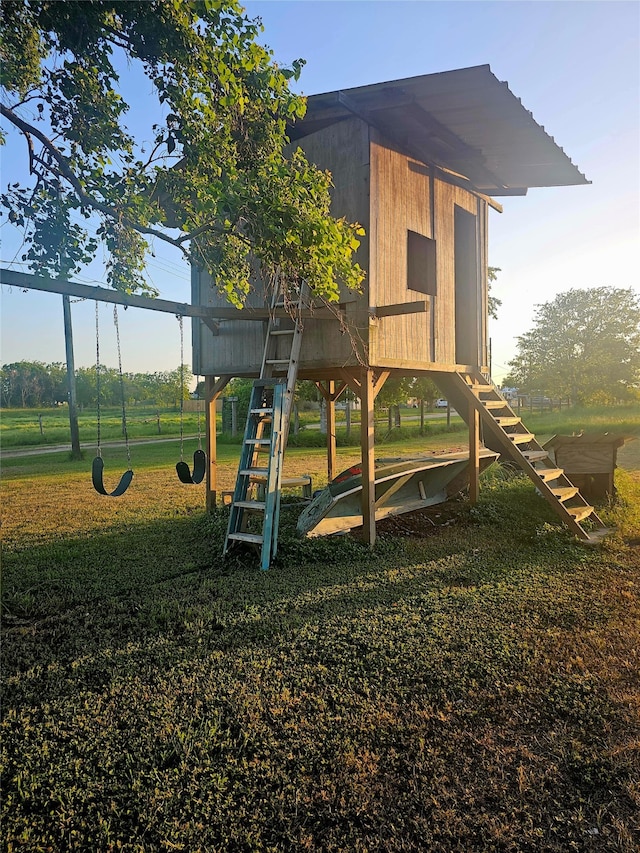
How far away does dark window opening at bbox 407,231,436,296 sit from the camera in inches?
360

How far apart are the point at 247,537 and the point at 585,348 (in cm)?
3472

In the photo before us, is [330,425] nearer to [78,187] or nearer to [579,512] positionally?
[579,512]

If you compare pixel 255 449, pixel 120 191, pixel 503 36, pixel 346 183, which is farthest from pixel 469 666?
pixel 503 36

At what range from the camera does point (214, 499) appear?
9.87 metres

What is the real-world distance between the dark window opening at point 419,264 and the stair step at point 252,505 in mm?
4770

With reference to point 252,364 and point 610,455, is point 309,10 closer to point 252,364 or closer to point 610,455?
point 252,364

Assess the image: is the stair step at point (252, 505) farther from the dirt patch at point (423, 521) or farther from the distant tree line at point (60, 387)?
the distant tree line at point (60, 387)

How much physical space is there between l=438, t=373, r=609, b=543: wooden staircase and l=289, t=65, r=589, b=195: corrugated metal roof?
3.70 metres

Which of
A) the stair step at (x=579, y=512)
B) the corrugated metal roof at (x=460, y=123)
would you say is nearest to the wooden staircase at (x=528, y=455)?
the stair step at (x=579, y=512)

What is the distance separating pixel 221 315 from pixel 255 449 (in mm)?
2038

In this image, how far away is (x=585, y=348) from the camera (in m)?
35.2

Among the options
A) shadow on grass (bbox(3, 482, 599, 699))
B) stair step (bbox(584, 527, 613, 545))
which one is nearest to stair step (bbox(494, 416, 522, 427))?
shadow on grass (bbox(3, 482, 599, 699))

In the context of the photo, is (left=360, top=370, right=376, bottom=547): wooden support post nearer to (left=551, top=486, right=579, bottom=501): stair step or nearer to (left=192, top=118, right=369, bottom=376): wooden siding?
(left=192, top=118, right=369, bottom=376): wooden siding

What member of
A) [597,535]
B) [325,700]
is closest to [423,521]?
[597,535]
